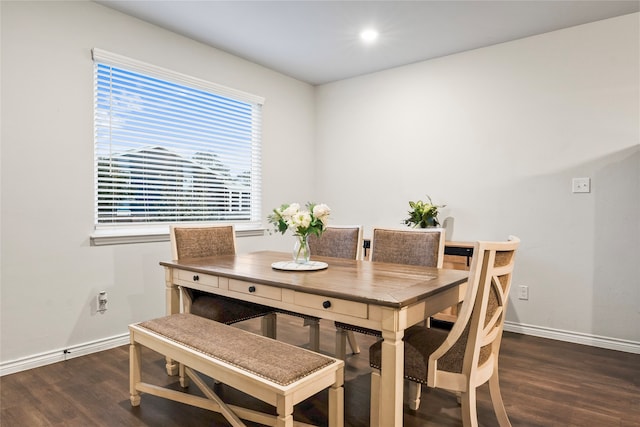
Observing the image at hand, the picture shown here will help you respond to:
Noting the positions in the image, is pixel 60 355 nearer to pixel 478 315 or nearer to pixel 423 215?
pixel 478 315

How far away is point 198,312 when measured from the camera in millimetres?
2455

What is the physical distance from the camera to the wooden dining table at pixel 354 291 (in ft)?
4.90

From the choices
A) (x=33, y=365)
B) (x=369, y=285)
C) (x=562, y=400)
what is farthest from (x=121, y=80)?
(x=562, y=400)

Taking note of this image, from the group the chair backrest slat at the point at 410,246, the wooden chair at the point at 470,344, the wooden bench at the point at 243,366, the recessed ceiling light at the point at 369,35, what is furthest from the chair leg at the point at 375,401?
the recessed ceiling light at the point at 369,35

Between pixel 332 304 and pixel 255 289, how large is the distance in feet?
1.58

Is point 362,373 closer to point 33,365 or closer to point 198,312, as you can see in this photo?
point 198,312

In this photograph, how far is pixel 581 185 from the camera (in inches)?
124

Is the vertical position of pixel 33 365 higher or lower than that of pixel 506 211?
lower

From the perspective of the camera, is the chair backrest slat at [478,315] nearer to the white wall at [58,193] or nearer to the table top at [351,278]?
the table top at [351,278]

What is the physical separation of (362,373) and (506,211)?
1.96m

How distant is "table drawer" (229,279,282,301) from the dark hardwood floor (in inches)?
24.3

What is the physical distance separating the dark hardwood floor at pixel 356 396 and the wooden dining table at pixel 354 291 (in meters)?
0.40

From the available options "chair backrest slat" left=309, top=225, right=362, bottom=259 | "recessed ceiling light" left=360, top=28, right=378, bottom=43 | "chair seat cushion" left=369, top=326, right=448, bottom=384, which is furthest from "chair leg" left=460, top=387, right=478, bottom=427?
"recessed ceiling light" left=360, top=28, right=378, bottom=43

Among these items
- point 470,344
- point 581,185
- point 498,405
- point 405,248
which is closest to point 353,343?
point 405,248
